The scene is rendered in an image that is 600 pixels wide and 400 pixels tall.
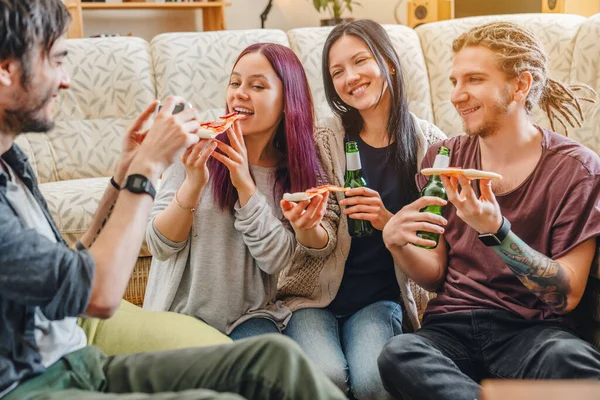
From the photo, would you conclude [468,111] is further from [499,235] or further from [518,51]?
[499,235]

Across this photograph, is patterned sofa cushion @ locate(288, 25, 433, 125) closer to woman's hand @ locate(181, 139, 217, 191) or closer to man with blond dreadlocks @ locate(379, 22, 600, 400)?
man with blond dreadlocks @ locate(379, 22, 600, 400)

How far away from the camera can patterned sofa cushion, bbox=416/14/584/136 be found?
138 inches

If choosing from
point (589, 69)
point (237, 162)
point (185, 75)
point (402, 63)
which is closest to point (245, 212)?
point (237, 162)

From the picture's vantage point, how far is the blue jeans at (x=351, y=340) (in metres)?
1.94

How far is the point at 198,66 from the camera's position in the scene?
3586mm

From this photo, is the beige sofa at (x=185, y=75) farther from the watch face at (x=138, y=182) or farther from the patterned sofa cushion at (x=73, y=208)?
the watch face at (x=138, y=182)


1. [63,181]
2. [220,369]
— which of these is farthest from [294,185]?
[63,181]

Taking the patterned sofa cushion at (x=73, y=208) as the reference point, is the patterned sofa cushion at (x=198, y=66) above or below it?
above

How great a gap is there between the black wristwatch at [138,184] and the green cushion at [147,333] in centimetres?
50

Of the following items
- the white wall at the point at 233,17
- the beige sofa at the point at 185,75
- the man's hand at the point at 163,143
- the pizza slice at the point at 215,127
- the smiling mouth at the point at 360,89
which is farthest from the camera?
the white wall at the point at 233,17

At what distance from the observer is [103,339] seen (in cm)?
179

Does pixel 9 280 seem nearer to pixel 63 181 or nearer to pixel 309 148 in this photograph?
pixel 309 148

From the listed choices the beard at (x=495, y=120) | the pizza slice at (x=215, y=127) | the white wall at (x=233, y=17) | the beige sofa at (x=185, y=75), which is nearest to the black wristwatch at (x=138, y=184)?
the pizza slice at (x=215, y=127)

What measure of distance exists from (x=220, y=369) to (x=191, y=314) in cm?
67
